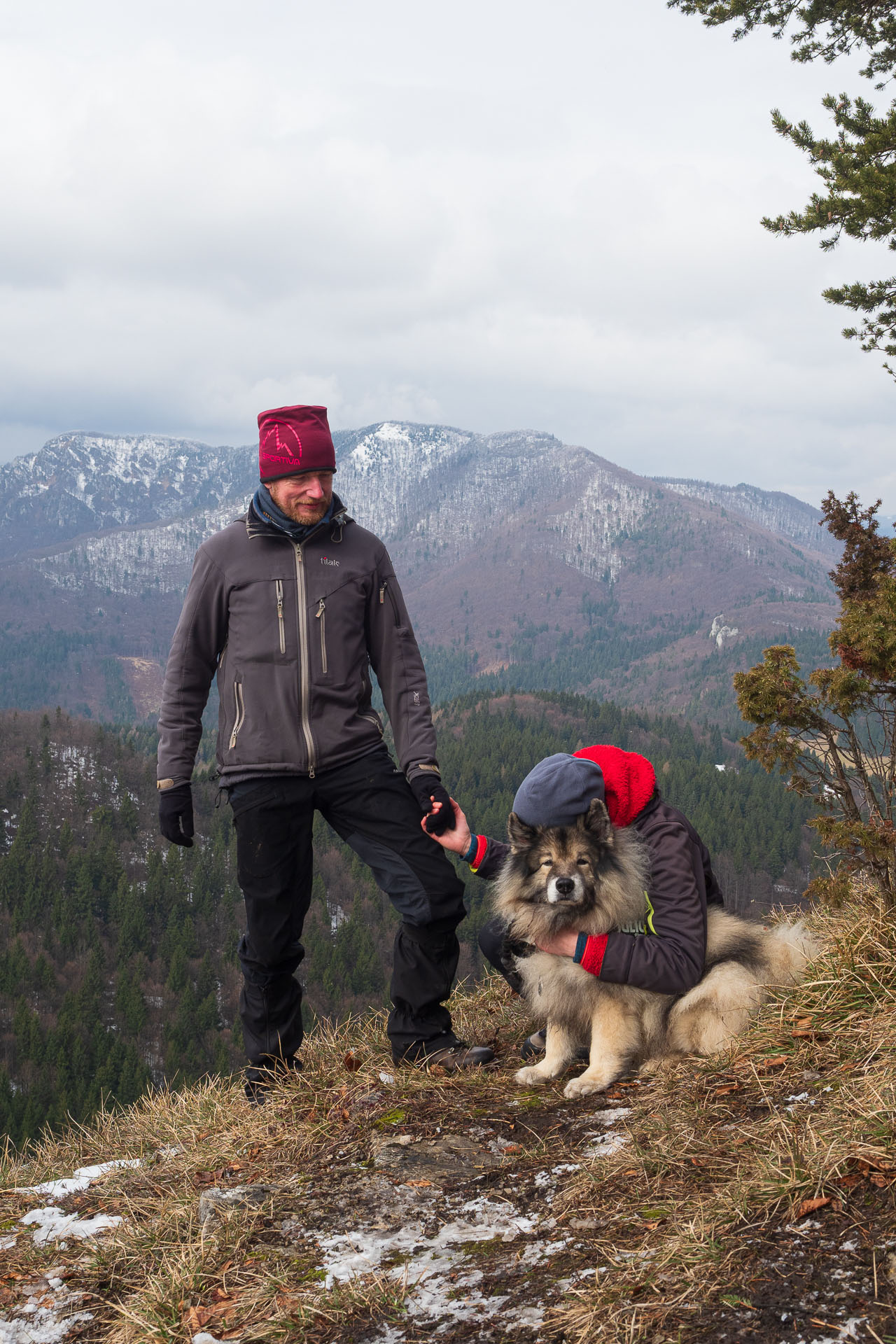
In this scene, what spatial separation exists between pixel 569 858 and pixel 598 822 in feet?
0.73

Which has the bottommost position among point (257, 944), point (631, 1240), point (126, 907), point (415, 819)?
point (126, 907)

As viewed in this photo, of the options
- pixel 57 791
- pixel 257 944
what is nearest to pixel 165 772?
pixel 257 944

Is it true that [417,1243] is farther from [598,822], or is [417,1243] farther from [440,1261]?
[598,822]

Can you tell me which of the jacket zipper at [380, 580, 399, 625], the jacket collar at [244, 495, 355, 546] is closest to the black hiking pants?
the jacket zipper at [380, 580, 399, 625]

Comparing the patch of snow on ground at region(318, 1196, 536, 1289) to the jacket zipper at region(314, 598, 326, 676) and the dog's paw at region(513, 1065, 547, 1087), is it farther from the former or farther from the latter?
the jacket zipper at region(314, 598, 326, 676)

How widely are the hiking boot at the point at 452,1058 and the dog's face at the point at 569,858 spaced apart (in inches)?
46.1

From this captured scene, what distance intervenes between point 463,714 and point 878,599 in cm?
14647

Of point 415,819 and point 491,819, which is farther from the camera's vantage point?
point 491,819

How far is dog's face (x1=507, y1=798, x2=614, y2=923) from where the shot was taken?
4.23 metres

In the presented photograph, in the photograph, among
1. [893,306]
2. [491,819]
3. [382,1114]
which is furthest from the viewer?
[491,819]

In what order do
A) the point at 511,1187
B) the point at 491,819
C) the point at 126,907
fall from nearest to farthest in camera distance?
the point at 511,1187 → the point at 126,907 → the point at 491,819

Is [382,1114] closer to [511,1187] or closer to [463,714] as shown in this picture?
[511,1187]

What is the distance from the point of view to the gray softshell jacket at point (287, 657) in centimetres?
488

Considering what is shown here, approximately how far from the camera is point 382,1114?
4355mm
